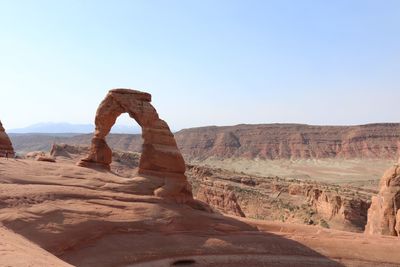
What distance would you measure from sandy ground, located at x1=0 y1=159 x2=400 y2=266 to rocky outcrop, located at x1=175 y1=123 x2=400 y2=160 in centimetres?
11256

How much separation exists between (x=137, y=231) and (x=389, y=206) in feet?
45.8

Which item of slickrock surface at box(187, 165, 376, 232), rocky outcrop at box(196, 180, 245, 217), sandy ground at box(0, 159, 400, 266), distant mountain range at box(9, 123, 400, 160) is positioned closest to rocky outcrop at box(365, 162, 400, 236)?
sandy ground at box(0, 159, 400, 266)

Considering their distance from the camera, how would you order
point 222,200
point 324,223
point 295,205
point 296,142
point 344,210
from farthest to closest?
point 296,142, point 295,205, point 344,210, point 324,223, point 222,200

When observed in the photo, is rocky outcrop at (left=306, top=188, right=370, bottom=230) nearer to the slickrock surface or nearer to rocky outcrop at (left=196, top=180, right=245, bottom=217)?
the slickrock surface

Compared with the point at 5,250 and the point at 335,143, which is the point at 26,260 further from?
the point at 335,143

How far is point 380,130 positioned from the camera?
135750 mm

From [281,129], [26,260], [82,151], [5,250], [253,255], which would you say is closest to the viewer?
[26,260]

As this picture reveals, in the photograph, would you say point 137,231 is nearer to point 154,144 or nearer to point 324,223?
point 154,144

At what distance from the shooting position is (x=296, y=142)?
13638 cm

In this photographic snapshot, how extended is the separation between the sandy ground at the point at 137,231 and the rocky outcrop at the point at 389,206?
3.08m

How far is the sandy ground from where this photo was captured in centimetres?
1486

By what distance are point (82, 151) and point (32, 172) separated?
40.4 m

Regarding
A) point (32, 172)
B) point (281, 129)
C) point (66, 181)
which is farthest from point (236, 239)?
point (281, 129)

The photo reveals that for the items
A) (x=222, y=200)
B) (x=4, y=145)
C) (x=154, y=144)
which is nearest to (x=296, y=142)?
(x=222, y=200)
